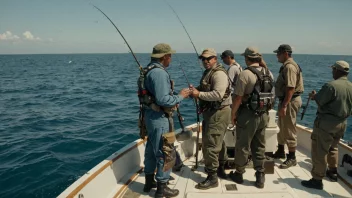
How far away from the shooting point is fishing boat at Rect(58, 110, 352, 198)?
380 centimetres

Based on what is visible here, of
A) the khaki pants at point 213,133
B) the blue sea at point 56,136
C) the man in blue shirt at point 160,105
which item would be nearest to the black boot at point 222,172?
the khaki pants at point 213,133

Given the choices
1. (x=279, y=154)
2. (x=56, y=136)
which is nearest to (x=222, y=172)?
(x=279, y=154)

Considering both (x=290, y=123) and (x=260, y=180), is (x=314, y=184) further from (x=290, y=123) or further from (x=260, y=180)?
(x=290, y=123)

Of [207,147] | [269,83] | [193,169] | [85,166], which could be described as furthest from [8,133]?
[269,83]

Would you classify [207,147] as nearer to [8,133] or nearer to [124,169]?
[124,169]

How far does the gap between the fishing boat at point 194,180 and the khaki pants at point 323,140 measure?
0.37 meters

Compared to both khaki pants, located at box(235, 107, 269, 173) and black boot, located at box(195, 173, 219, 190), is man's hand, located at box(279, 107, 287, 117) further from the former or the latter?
black boot, located at box(195, 173, 219, 190)

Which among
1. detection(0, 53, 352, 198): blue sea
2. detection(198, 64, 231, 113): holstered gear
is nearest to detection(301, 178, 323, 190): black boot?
detection(198, 64, 231, 113): holstered gear

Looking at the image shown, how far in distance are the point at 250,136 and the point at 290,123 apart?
1.38 meters

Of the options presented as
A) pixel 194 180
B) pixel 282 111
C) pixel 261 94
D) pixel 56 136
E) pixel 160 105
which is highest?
pixel 261 94

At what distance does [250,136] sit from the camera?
395cm

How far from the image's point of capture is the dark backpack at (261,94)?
3756 mm

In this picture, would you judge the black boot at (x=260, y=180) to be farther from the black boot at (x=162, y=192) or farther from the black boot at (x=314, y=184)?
the black boot at (x=162, y=192)

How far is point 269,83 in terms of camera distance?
3.80 m
